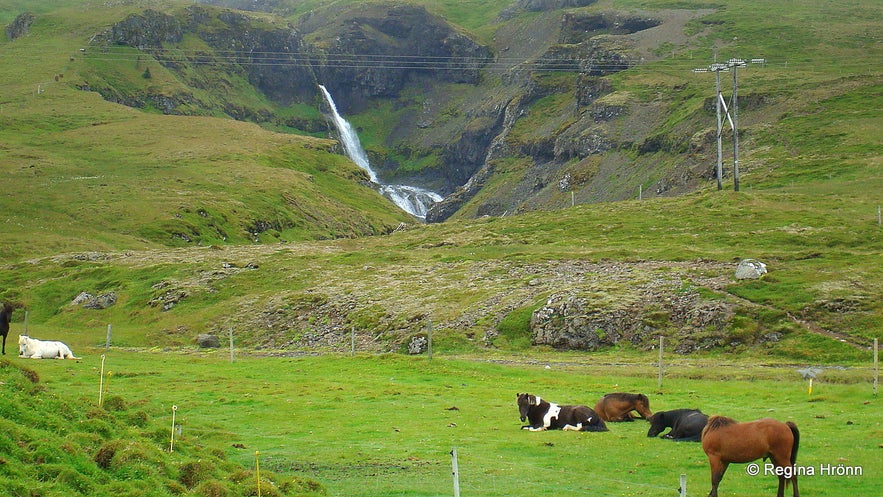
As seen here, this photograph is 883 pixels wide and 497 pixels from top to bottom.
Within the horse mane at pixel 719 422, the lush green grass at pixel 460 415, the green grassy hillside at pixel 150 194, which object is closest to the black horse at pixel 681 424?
the lush green grass at pixel 460 415

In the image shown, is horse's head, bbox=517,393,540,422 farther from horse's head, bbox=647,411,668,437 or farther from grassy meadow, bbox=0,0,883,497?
horse's head, bbox=647,411,668,437

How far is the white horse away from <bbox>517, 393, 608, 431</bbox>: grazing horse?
2399cm

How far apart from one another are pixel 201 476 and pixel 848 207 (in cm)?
7938

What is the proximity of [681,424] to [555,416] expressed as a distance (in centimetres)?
417

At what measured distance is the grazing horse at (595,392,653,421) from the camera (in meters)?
27.9

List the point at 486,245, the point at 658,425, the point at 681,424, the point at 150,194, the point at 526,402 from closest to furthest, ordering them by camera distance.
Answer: the point at 681,424 < the point at 658,425 < the point at 526,402 < the point at 486,245 < the point at 150,194

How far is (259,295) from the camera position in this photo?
2832 inches

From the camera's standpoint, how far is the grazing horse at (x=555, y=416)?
86.3 feet

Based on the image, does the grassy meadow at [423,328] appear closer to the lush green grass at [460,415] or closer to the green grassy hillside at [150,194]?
the lush green grass at [460,415]

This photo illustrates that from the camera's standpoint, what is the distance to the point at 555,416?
87.9 ft

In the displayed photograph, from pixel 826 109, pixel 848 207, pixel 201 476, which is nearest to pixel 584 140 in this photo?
pixel 826 109

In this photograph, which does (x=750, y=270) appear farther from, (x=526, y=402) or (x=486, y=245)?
(x=526, y=402)

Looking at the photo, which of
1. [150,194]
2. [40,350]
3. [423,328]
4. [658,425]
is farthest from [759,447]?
[150,194]

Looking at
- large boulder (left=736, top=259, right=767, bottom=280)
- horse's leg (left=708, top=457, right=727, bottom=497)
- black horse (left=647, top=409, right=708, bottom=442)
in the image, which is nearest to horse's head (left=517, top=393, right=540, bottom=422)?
black horse (left=647, top=409, right=708, bottom=442)
